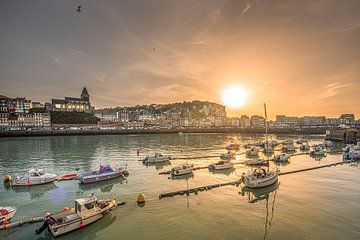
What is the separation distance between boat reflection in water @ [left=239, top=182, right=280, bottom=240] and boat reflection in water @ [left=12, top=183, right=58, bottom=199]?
23.0 metres

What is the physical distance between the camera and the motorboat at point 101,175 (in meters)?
31.3

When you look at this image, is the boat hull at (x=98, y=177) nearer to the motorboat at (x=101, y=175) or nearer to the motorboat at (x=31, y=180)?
the motorboat at (x=101, y=175)

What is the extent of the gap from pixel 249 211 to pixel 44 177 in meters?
26.4

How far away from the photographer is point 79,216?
18.0m

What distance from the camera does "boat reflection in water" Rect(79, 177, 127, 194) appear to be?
29003 mm

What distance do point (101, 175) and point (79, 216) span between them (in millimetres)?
14979

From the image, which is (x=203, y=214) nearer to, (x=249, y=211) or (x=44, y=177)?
(x=249, y=211)

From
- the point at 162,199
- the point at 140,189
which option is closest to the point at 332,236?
the point at 162,199

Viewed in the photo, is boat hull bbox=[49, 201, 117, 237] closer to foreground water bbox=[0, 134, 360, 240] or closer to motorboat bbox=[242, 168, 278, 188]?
foreground water bbox=[0, 134, 360, 240]

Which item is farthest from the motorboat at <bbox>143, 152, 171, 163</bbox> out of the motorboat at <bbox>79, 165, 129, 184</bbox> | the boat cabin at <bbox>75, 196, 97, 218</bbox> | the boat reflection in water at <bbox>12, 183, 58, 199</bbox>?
the boat cabin at <bbox>75, 196, 97, 218</bbox>

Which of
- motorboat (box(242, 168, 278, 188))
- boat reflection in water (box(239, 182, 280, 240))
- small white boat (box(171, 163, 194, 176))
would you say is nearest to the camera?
boat reflection in water (box(239, 182, 280, 240))

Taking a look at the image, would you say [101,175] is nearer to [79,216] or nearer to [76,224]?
[79,216]

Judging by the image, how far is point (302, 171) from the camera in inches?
1494

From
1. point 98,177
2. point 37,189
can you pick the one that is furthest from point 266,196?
point 37,189
